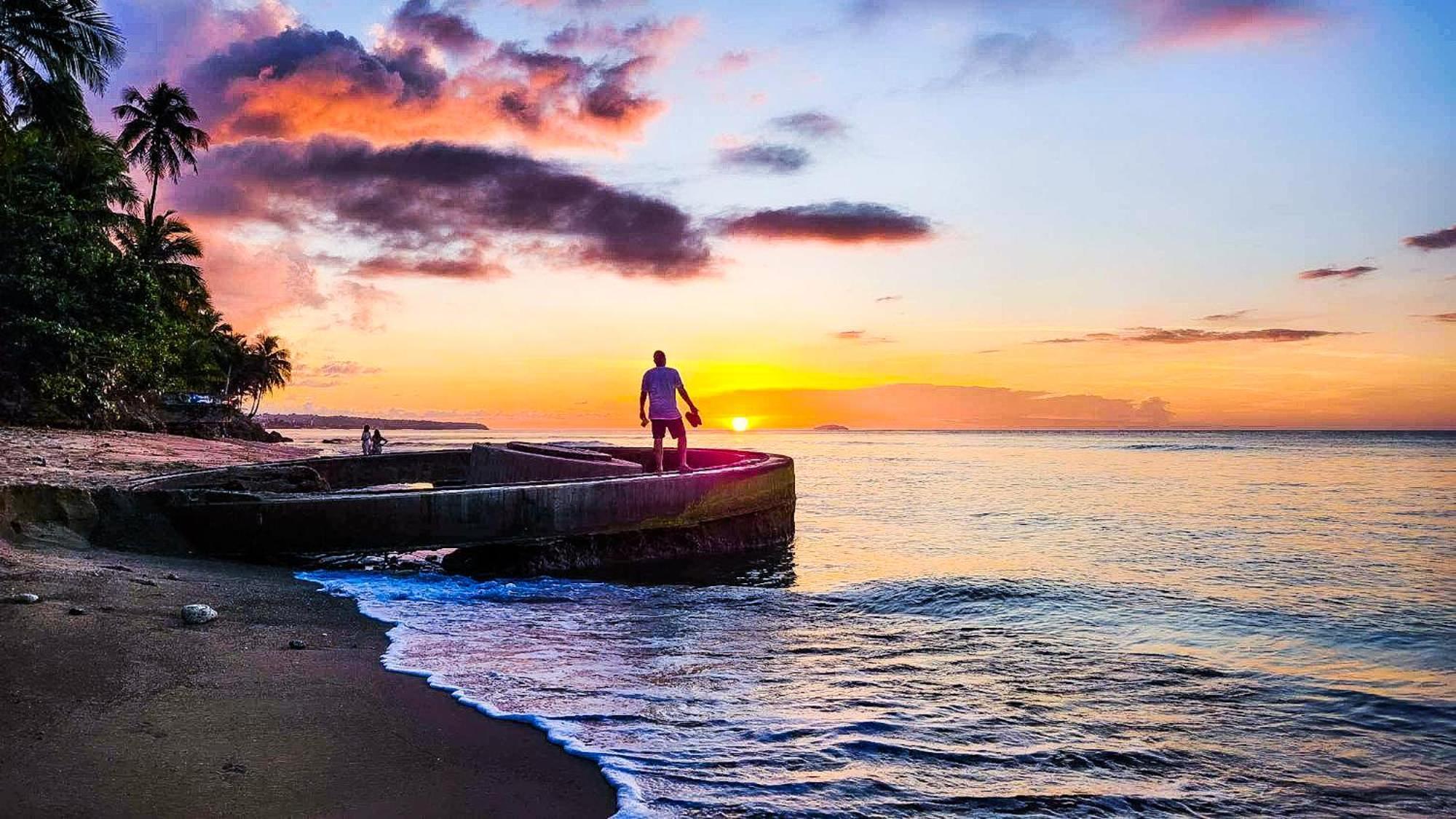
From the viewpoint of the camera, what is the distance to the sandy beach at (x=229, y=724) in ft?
10.8

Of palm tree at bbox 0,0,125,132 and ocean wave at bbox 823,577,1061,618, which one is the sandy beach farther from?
palm tree at bbox 0,0,125,132

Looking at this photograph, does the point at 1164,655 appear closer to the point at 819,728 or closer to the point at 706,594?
the point at 819,728

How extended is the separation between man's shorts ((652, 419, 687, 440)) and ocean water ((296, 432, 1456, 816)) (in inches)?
89.7

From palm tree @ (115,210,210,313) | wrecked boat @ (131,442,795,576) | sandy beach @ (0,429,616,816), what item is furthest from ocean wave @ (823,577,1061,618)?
palm tree @ (115,210,210,313)

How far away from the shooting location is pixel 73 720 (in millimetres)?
3859

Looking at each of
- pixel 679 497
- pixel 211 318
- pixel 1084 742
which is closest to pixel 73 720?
pixel 1084 742

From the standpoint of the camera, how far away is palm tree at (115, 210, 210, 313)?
1534 inches

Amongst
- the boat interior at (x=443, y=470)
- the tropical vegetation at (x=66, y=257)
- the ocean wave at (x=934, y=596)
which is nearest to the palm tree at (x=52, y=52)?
the tropical vegetation at (x=66, y=257)

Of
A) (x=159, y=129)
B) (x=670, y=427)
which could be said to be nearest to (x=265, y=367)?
(x=159, y=129)

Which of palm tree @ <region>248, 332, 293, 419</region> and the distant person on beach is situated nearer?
the distant person on beach

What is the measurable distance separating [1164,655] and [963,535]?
951 centimetres

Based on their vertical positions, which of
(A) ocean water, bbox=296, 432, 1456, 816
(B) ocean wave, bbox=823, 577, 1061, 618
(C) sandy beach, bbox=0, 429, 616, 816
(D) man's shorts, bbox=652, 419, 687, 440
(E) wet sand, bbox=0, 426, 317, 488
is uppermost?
(D) man's shorts, bbox=652, 419, 687, 440

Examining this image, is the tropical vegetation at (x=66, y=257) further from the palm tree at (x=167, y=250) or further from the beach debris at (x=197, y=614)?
the beach debris at (x=197, y=614)

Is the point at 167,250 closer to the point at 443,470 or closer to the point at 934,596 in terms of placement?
the point at 443,470
